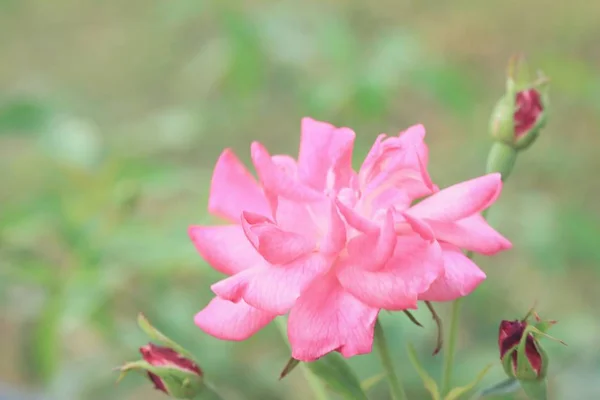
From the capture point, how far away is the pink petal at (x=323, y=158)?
28cm

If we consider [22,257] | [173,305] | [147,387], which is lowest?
[147,387]

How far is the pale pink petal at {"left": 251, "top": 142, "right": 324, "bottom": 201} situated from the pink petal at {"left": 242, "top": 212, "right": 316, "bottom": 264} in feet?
0.04

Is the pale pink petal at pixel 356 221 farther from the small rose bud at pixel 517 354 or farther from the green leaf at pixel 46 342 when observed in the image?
the green leaf at pixel 46 342

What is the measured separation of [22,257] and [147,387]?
0.39 m

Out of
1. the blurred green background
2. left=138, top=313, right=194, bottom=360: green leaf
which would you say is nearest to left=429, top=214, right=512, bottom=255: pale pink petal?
left=138, top=313, right=194, bottom=360: green leaf

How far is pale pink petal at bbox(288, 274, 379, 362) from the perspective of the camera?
225 millimetres

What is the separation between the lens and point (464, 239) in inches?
9.9

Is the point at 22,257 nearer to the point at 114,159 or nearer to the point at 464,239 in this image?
the point at 114,159

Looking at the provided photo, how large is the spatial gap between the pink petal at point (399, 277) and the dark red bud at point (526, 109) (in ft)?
0.33

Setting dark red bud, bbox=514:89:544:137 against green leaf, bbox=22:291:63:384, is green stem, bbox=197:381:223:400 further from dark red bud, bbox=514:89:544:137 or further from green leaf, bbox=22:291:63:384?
green leaf, bbox=22:291:63:384

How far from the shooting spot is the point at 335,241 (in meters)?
0.25

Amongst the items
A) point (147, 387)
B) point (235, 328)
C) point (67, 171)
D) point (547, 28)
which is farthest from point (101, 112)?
point (235, 328)

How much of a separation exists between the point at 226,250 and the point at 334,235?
42mm

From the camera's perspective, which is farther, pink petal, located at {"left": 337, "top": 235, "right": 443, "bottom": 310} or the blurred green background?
the blurred green background
